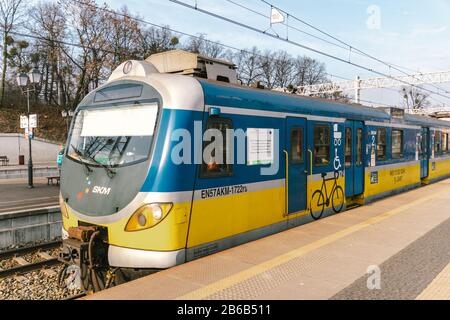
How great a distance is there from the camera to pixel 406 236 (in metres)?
6.66

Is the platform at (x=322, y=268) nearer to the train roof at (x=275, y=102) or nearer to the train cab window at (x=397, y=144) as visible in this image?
the train roof at (x=275, y=102)

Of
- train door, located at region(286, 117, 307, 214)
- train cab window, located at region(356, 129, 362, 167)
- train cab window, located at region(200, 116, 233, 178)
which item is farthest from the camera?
train cab window, located at region(356, 129, 362, 167)

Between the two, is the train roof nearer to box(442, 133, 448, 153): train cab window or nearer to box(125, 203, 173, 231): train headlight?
box(125, 203, 173, 231): train headlight

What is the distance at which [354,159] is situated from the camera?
380 inches

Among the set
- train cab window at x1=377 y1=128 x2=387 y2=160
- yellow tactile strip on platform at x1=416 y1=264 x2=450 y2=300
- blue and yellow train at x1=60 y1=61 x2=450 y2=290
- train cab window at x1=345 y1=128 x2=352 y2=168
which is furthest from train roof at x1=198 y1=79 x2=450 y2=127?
yellow tactile strip on platform at x1=416 y1=264 x2=450 y2=300

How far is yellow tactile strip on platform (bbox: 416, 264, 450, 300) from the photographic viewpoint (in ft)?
13.3

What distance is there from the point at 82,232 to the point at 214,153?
209 cm

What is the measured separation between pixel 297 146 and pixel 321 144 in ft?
3.42

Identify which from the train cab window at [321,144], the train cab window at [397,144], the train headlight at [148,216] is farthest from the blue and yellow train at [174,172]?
the train cab window at [397,144]

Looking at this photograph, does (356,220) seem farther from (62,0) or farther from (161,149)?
(62,0)

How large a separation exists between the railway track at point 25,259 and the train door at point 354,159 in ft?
22.8

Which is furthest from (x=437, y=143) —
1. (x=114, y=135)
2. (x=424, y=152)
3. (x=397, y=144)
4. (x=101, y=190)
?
(x=101, y=190)

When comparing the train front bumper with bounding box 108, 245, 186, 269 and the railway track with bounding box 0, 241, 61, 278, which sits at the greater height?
the train front bumper with bounding box 108, 245, 186, 269

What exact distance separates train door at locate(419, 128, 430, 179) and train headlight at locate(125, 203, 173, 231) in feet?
41.2
